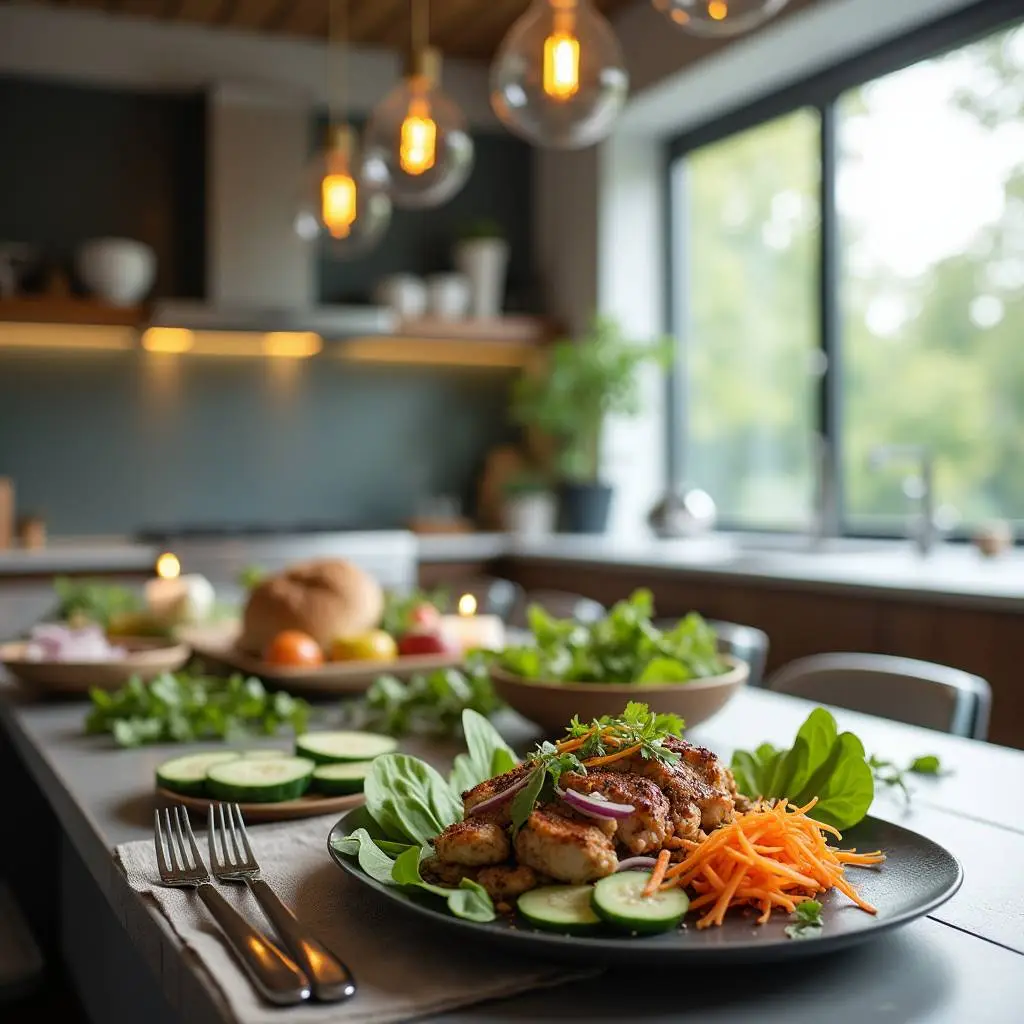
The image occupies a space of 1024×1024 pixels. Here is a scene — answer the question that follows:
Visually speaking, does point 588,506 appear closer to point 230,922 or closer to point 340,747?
point 340,747

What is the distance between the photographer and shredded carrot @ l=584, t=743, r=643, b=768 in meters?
0.79

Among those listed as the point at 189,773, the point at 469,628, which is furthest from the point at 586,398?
the point at 189,773

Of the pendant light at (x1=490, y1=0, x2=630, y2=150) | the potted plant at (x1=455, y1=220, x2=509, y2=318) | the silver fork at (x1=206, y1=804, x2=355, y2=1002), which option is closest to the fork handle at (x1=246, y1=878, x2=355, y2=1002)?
the silver fork at (x1=206, y1=804, x2=355, y2=1002)

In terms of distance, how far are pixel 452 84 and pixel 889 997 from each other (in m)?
5.08

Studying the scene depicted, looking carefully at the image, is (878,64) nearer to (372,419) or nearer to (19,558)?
(372,419)

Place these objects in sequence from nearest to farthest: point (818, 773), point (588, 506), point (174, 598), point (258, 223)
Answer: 1. point (818, 773)
2. point (174, 598)
3. point (258, 223)
4. point (588, 506)

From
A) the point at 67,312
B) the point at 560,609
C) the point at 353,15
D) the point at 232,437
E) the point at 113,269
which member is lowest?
the point at 560,609

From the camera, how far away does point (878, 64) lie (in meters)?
3.91

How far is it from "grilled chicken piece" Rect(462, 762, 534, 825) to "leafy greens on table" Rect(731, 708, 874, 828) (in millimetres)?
Answer: 242

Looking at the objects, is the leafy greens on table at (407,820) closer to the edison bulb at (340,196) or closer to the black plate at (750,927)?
the black plate at (750,927)

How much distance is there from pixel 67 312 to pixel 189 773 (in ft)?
12.0

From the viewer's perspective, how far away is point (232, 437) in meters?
4.97

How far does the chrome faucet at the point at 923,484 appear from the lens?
3.31 meters

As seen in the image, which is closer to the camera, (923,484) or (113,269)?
(923,484)
